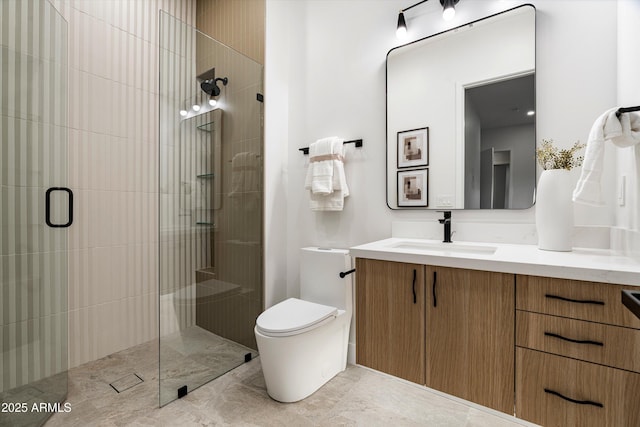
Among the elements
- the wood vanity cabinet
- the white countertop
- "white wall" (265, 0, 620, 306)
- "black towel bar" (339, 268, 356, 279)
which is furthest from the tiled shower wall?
the wood vanity cabinet

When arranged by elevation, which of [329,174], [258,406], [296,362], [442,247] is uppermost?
[329,174]

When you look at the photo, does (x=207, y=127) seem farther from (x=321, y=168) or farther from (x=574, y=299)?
(x=574, y=299)

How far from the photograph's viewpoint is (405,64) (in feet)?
6.40

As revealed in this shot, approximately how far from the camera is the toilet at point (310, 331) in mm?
1566

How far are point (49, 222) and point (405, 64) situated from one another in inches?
89.8

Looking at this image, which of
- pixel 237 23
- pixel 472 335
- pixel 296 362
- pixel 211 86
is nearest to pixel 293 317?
pixel 296 362

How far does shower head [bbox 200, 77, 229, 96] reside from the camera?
1830 mm

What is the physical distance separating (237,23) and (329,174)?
1481 mm

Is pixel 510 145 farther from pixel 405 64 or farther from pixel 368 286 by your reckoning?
pixel 368 286

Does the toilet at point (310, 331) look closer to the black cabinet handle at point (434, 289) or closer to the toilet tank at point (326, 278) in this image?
the toilet tank at point (326, 278)

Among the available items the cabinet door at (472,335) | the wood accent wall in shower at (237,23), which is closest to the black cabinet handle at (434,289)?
the cabinet door at (472,335)

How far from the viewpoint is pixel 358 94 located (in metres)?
2.17

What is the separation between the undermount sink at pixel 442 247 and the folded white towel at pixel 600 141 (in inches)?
19.3

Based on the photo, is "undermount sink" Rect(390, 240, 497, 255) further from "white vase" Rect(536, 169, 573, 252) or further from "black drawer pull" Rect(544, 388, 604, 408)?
"black drawer pull" Rect(544, 388, 604, 408)
